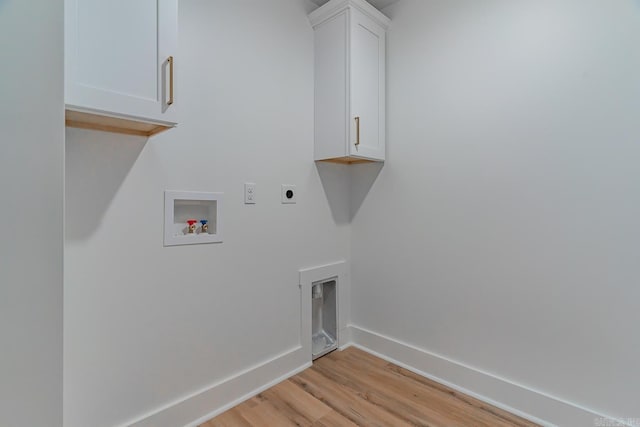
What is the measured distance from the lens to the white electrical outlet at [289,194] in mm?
1991

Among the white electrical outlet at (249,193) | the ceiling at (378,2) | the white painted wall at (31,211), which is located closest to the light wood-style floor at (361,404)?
the white painted wall at (31,211)

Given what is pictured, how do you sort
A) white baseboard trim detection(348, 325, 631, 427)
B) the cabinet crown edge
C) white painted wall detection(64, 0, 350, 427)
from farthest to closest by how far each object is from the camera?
the cabinet crown edge
white baseboard trim detection(348, 325, 631, 427)
white painted wall detection(64, 0, 350, 427)

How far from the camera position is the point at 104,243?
132cm

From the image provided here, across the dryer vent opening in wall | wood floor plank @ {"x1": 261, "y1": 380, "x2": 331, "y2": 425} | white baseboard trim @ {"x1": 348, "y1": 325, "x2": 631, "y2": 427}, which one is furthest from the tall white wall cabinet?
wood floor plank @ {"x1": 261, "y1": 380, "x2": 331, "y2": 425}

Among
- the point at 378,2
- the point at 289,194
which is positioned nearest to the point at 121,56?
the point at 289,194

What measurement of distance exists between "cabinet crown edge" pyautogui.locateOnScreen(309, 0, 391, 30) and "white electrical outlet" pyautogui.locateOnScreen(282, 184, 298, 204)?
1.15 m

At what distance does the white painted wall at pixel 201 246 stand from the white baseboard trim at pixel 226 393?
4 centimetres

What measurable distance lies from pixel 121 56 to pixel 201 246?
903 millimetres

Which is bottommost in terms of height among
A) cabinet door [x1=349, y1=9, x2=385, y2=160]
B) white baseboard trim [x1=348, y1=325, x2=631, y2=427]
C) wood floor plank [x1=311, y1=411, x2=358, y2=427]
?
wood floor plank [x1=311, y1=411, x2=358, y2=427]

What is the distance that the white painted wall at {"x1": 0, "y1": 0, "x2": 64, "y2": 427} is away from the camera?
29.2 inches

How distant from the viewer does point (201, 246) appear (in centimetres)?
161

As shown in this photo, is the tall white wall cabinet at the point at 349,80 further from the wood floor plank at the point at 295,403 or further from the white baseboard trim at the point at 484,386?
the wood floor plank at the point at 295,403

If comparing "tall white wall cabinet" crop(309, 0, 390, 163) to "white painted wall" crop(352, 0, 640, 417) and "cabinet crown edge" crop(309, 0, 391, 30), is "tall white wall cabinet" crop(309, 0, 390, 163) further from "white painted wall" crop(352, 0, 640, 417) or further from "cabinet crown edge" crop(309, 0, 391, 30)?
"white painted wall" crop(352, 0, 640, 417)

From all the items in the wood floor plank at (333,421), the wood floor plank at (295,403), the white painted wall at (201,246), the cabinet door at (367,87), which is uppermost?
the cabinet door at (367,87)
